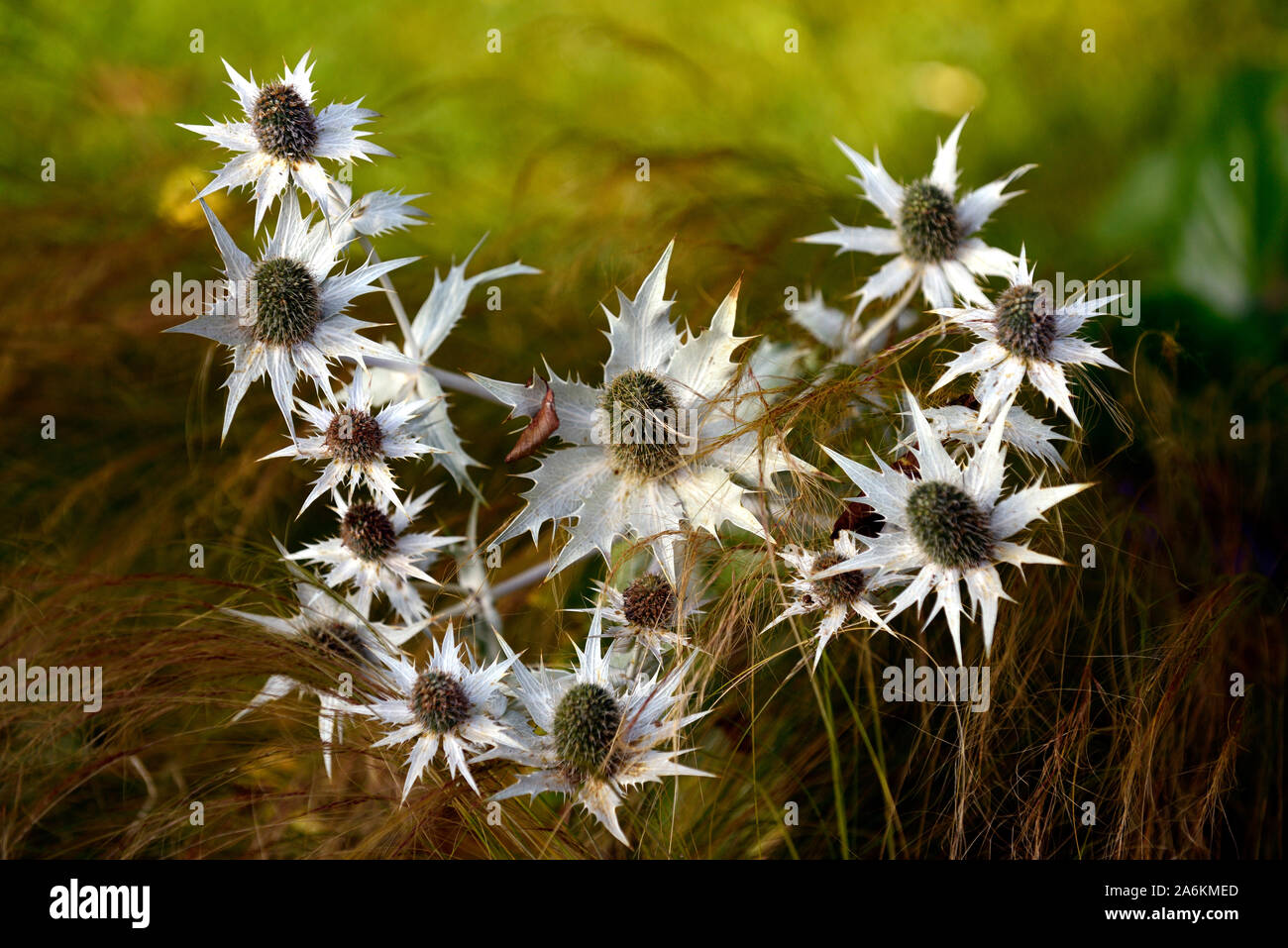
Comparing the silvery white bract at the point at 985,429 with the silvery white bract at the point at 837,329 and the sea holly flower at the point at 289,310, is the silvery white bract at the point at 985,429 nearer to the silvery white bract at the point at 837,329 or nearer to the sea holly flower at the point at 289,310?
the silvery white bract at the point at 837,329

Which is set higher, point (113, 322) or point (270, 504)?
point (113, 322)

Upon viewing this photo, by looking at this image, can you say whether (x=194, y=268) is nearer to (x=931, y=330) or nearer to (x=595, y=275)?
(x=595, y=275)

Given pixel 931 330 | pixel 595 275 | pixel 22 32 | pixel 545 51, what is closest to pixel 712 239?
pixel 595 275

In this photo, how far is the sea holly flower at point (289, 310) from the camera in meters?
0.88

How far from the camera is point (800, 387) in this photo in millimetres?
1032

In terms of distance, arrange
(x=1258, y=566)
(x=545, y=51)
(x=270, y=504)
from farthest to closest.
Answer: (x=545, y=51), (x=270, y=504), (x=1258, y=566)

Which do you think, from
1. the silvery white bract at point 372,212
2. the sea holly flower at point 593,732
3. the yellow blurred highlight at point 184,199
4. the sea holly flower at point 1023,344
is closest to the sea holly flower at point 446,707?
the sea holly flower at point 593,732

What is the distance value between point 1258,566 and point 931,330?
2.61 feet

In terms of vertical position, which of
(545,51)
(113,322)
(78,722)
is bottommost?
(78,722)

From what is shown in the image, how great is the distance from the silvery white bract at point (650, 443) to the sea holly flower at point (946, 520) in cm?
11

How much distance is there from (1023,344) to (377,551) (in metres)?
0.65

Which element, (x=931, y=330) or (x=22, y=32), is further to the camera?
(x=22, y=32)

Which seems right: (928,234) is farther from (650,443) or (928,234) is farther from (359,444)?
(359,444)

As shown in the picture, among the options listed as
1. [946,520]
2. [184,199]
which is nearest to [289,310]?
[946,520]
